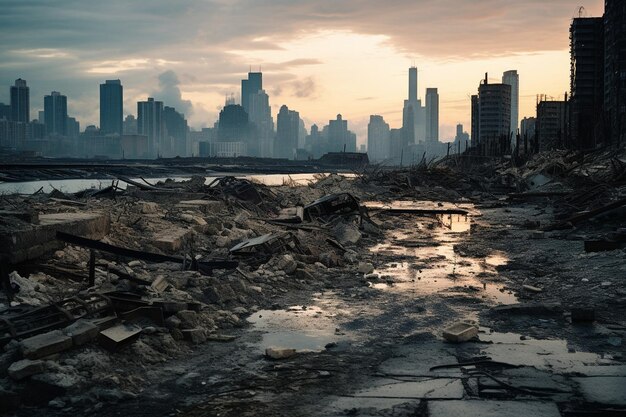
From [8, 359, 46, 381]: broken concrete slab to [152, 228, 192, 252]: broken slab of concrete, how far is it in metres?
6.34

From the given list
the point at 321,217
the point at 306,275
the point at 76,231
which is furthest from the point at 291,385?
the point at 321,217

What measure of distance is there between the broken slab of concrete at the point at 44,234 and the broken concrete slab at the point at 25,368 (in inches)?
117

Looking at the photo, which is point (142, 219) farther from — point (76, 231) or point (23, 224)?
point (23, 224)

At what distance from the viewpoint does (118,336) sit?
5.66 m

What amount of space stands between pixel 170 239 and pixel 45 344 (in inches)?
250

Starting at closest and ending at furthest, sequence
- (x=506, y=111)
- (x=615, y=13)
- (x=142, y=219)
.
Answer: (x=142, y=219) → (x=615, y=13) → (x=506, y=111)

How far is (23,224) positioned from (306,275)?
14.2ft

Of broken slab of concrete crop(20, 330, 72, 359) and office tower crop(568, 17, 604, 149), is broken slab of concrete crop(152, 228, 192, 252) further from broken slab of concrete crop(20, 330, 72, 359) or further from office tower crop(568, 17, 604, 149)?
office tower crop(568, 17, 604, 149)

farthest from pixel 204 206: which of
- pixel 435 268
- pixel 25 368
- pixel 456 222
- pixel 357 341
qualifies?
pixel 25 368

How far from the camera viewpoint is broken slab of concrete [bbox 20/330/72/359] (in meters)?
5.08

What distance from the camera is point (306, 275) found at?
32.8 ft

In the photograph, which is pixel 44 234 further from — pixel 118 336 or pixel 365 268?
pixel 365 268

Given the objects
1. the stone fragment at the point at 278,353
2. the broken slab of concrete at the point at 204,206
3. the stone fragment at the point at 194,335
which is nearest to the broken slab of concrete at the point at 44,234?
the stone fragment at the point at 194,335

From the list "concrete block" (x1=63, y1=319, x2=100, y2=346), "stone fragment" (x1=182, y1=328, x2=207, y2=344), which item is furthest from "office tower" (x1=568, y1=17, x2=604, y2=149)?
"concrete block" (x1=63, y1=319, x2=100, y2=346)
